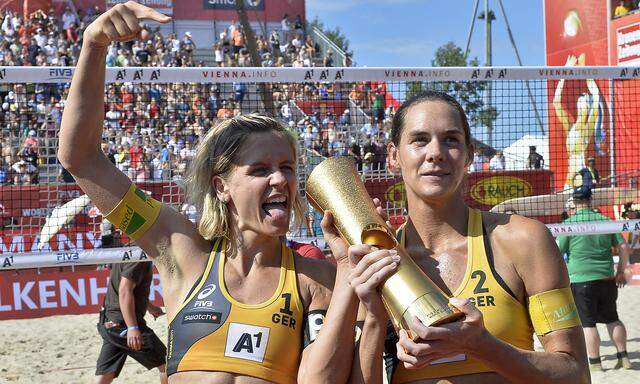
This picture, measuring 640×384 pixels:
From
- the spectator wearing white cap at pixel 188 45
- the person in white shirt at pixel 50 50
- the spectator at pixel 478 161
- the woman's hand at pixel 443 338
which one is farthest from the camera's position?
the spectator wearing white cap at pixel 188 45

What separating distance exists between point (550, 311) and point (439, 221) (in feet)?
1.56

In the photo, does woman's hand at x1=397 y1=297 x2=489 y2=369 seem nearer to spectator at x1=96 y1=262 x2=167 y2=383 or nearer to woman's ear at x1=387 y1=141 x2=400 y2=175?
woman's ear at x1=387 y1=141 x2=400 y2=175

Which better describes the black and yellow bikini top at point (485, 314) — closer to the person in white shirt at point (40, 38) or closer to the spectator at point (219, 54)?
the person in white shirt at point (40, 38)

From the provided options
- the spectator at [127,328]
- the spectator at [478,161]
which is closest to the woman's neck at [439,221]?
the spectator at [127,328]

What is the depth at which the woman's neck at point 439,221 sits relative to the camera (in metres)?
2.55

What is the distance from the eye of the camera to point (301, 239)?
6184mm

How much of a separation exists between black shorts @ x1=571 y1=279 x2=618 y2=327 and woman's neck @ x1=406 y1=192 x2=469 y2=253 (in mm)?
6329

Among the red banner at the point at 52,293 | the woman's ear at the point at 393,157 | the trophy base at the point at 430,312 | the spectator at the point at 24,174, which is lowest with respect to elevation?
the red banner at the point at 52,293

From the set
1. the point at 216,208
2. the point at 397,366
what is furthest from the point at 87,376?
the point at 397,366

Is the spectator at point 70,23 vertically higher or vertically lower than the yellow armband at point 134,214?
higher

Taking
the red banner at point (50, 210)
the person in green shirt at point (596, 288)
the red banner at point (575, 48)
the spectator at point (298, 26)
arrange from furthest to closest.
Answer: the spectator at point (298, 26) < the red banner at point (575, 48) < the red banner at point (50, 210) < the person in green shirt at point (596, 288)

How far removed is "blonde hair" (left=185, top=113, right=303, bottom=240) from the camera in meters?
2.85

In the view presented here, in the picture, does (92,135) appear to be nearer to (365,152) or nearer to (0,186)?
(365,152)

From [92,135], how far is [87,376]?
645 centimetres
